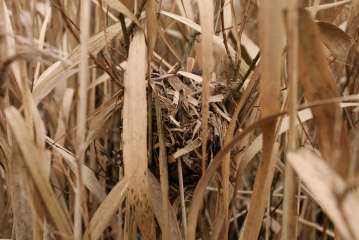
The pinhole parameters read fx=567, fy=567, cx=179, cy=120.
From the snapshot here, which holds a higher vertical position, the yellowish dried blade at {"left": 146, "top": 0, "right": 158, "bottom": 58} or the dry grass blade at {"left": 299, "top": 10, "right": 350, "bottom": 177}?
the yellowish dried blade at {"left": 146, "top": 0, "right": 158, "bottom": 58}

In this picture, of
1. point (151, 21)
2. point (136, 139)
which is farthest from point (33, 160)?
point (151, 21)

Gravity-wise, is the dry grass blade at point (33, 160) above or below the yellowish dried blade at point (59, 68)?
below

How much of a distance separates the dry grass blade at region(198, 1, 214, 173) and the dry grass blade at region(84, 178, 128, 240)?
3.5 inches

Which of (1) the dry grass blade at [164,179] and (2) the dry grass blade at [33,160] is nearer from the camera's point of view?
(2) the dry grass blade at [33,160]

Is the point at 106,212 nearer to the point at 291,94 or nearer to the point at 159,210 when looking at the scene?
the point at 159,210

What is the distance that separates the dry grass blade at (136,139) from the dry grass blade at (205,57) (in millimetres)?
60

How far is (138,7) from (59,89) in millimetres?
313

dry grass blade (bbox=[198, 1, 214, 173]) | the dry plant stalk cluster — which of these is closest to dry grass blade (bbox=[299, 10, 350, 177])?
the dry plant stalk cluster

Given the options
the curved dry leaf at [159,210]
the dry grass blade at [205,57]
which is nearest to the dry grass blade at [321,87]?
the dry grass blade at [205,57]

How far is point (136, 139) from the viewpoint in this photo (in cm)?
56

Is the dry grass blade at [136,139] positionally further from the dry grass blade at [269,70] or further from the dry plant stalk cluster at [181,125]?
the dry grass blade at [269,70]

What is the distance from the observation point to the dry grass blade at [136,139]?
56cm

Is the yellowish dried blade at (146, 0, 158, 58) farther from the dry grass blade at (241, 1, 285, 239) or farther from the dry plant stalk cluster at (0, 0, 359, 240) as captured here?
the dry grass blade at (241, 1, 285, 239)

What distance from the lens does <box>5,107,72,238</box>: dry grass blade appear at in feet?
1.55
